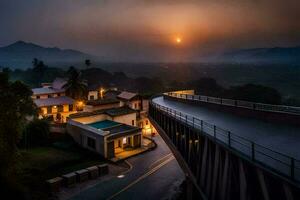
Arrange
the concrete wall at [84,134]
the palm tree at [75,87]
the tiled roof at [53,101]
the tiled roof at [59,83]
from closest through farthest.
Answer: the concrete wall at [84,134] < the tiled roof at [53,101] < the palm tree at [75,87] < the tiled roof at [59,83]

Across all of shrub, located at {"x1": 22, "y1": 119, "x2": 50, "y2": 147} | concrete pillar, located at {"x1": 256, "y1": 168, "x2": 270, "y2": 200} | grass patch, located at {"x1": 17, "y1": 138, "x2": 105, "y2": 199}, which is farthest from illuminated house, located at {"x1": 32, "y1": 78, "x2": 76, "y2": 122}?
concrete pillar, located at {"x1": 256, "y1": 168, "x2": 270, "y2": 200}

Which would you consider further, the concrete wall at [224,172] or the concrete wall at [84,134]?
the concrete wall at [84,134]

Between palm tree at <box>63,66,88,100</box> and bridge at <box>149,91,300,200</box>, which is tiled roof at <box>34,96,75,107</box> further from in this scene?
bridge at <box>149,91,300,200</box>

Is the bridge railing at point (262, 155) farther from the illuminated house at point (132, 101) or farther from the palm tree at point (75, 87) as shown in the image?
the palm tree at point (75, 87)

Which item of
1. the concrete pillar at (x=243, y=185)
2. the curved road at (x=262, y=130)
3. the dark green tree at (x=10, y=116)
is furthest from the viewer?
the dark green tree at (x=10, y=116)

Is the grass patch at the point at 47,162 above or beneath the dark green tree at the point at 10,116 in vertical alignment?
beneath

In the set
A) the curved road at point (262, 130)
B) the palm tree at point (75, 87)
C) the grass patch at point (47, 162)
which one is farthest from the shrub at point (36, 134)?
the curved road at point (262, 130)

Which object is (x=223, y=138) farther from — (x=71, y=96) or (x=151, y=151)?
(x=71, y=96)

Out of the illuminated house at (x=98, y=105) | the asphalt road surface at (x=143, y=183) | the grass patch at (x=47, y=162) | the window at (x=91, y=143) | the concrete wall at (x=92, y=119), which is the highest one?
the illuminated house at (x=98, y=105)

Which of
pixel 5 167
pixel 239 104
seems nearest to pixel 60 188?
pixel 5 167
